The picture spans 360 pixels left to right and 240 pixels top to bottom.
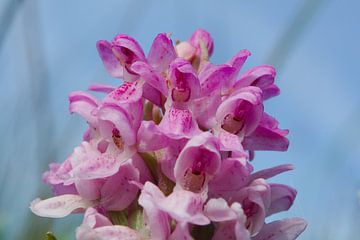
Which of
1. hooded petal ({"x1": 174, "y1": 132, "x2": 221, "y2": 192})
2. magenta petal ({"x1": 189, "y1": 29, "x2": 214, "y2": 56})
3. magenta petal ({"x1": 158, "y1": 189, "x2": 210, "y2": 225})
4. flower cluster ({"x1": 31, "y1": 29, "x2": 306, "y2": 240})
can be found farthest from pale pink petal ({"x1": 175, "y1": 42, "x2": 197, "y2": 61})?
magenta petal ({"x1": 158, "y1": 189, "x2": 210, "y2": 225})

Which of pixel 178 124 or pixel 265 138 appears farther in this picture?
pixel 265 138

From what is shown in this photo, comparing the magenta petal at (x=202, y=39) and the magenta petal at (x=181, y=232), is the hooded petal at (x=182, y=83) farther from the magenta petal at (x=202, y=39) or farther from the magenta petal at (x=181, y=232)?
the magenta petal at (x=181, y=232)

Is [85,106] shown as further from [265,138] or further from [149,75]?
[265,138]

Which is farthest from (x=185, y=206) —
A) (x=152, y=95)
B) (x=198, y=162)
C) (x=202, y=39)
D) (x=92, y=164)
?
(x=202, y=39)

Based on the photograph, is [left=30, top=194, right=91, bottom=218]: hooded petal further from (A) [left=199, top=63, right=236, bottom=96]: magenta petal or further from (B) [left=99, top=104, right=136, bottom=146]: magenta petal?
(A) [left=199, top=63, right=236, bottom=96]: magenta petal

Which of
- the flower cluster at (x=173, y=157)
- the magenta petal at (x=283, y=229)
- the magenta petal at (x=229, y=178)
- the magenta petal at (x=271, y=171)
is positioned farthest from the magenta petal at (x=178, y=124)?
the magenta petal at (x=283, y=229)

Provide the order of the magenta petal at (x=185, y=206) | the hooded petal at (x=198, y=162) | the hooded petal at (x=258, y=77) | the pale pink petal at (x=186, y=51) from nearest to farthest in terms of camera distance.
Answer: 1. the magenta petal at (x=185, y=206)
2. the hooded petal at (x=198, y=162)
3. the hooded petal at (x=258, y=77)
4. the pale pink petal at (x=186, y=51)
